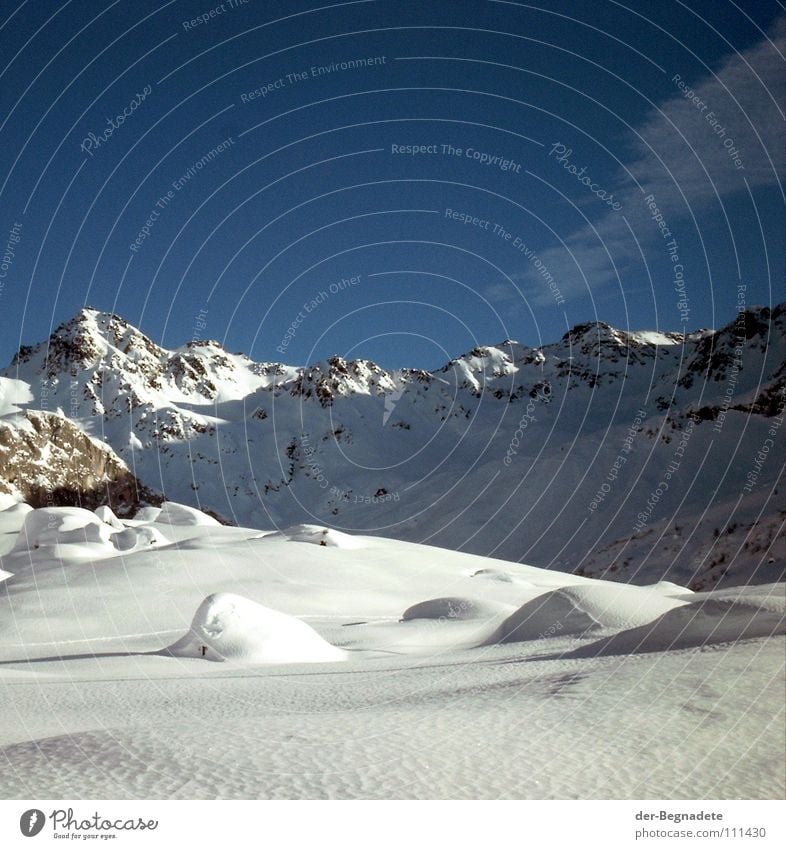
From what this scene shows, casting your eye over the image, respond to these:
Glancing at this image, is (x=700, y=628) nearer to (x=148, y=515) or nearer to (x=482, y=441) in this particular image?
(x=148, y=515)

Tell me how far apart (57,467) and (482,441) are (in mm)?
92823

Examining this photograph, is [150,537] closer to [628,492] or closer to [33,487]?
[33,487]

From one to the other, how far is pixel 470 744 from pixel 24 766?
3.25 meters

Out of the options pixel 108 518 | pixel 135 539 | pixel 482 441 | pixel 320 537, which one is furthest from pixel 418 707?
pixel 482 441

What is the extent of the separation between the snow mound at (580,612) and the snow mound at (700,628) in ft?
14.2

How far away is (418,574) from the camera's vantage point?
35.6 meters

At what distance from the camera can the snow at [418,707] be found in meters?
4.88
